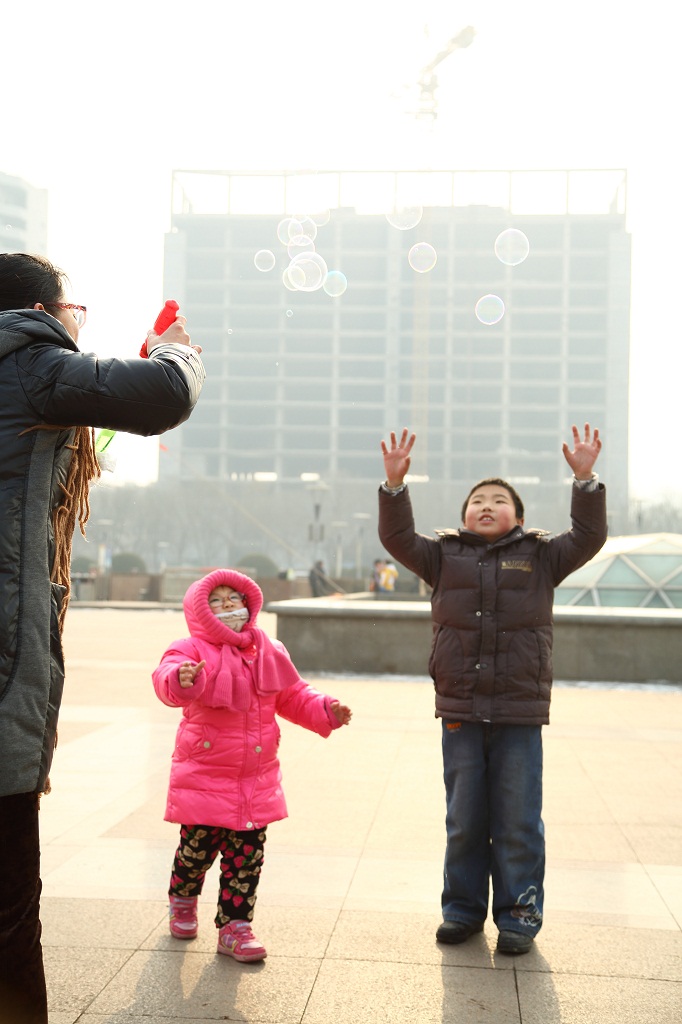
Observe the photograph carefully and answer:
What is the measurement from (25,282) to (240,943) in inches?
86.8

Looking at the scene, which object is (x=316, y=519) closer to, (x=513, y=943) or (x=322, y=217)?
(x=322, y=217)

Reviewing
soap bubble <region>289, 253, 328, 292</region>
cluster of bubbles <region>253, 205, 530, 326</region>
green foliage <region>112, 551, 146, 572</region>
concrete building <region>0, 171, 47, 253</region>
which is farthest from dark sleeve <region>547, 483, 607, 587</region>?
concrete building <region>0, 171, 47, 253</region>

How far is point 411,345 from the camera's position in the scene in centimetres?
11169

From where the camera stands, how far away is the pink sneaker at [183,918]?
385cm

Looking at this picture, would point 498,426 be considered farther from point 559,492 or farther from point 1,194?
point 1,194

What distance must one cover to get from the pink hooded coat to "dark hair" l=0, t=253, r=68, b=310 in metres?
1.32

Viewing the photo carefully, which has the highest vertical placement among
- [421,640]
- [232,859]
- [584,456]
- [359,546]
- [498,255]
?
[498,255]

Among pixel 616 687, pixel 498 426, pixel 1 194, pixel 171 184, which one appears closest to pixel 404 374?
pixel 498 426

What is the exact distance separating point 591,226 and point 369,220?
831 inches

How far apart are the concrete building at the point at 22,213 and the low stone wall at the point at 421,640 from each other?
86.7m

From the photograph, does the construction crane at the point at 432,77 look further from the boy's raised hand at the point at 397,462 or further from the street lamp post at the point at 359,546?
the boy's raised hand at the point at 397,462

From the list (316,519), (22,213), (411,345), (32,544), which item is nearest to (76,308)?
(32,544)

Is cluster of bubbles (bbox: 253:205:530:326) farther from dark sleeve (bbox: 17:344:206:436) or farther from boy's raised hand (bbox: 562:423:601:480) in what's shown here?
dark sleeve (bbox: 17:344:206:436)

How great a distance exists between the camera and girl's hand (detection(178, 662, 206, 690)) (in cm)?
350
